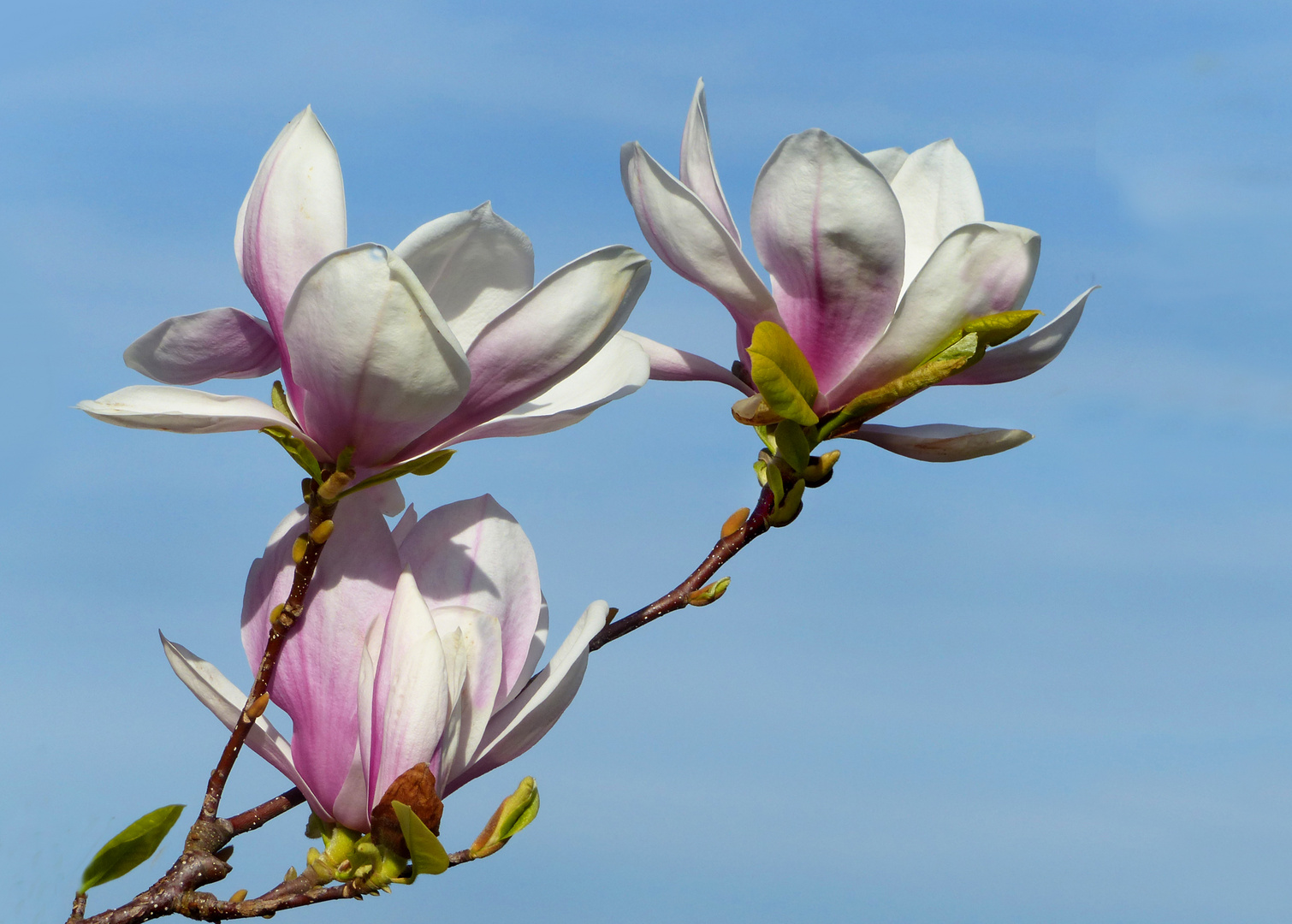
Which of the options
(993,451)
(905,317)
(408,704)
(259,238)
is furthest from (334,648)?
(993,451)

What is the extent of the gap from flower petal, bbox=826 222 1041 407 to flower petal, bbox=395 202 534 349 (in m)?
0.45

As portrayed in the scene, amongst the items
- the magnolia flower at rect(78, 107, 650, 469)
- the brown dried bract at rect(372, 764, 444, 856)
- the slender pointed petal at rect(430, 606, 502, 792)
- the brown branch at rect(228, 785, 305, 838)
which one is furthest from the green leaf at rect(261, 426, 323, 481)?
the brown branch at rect(228, 785, 305, 838)

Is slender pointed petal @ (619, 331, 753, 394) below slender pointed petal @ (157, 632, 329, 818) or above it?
above

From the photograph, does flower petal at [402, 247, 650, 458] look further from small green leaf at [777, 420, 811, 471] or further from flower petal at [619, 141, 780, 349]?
small green leaf at [777, 420, 811, 471]

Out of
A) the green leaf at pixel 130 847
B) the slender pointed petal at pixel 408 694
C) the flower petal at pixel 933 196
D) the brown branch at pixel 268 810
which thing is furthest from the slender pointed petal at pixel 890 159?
the green leaf at pixel 130 847

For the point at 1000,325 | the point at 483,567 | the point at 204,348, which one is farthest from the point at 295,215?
the point at 1000,325

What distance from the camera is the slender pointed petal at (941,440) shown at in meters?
1.65

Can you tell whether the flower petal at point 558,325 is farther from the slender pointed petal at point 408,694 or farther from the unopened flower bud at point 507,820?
the unopened flower bud at point 507,820

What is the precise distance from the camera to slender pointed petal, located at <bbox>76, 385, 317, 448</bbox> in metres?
1.23

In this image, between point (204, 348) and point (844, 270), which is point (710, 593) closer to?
point (844, 270)

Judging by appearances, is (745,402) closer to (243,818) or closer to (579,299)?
(579,299)

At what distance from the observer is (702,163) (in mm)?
1570

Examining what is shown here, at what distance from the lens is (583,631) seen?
151 centimetres

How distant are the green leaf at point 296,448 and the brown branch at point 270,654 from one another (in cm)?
3
